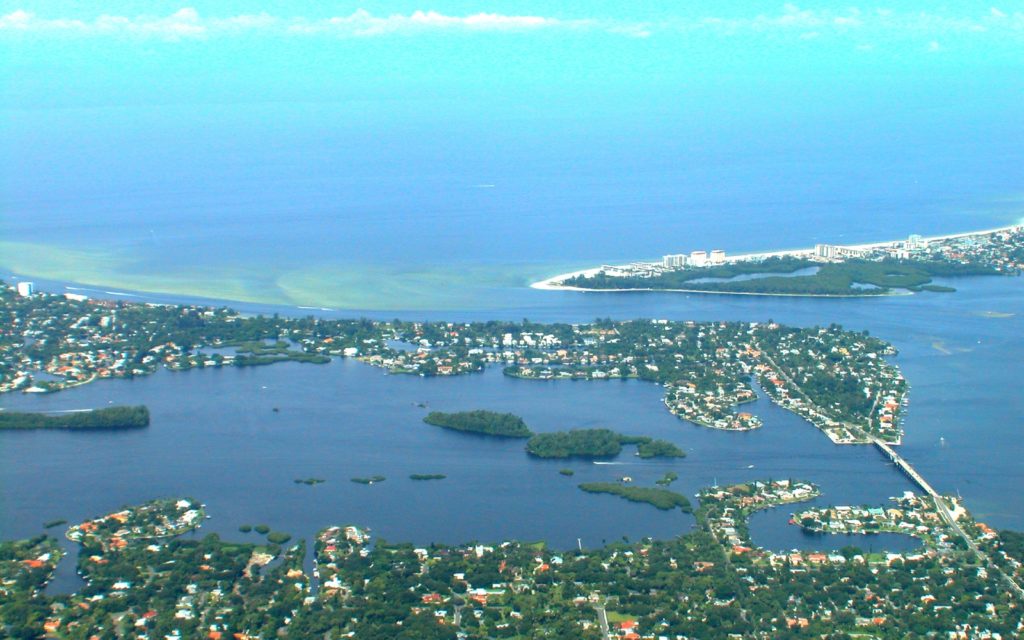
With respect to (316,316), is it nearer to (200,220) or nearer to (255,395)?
(255,395)

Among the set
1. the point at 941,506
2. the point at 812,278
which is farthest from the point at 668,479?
the point at 812,278

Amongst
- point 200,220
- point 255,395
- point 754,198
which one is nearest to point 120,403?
point 255,395

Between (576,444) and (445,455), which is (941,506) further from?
(445,455)

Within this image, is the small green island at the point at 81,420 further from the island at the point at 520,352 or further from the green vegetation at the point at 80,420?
the island at the point at 520,352

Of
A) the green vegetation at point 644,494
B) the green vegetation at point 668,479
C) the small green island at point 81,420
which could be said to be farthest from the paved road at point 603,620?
the small green island at point 81,420

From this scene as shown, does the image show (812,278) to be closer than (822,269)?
Yes
